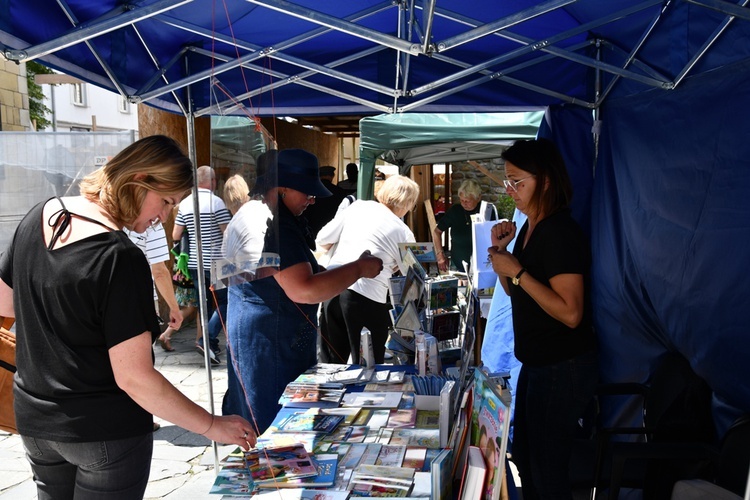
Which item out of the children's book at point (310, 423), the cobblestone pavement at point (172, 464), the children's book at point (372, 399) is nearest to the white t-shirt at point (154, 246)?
the cobblestone pavement at point (172, 464)

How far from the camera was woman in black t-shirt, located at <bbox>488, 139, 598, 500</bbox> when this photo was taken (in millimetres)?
2143

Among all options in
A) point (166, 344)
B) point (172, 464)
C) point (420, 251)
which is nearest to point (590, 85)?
point (420, 251)

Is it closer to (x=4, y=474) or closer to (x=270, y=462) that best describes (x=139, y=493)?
(x=270, y=462)

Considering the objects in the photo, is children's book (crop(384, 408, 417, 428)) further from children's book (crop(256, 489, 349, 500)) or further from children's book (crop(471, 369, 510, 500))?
children's book (crop(471, 369, 510, 500))

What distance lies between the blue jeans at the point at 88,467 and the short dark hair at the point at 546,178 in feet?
4.88

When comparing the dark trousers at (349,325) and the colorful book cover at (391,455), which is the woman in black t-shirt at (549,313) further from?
the dark trousers at (349,325)

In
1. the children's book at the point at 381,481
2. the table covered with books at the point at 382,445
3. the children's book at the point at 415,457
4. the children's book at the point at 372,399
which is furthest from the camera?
the children's book at the point at 372,399

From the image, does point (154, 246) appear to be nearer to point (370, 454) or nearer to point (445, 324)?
point (445, 324)

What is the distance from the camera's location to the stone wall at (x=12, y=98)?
963 centimetres

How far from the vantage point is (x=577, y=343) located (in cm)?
221

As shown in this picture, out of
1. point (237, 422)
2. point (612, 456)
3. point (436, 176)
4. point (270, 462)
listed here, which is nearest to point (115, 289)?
point (237, 422)

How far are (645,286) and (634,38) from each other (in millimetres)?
1021

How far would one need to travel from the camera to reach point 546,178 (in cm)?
229

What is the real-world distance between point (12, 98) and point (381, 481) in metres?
10.3
